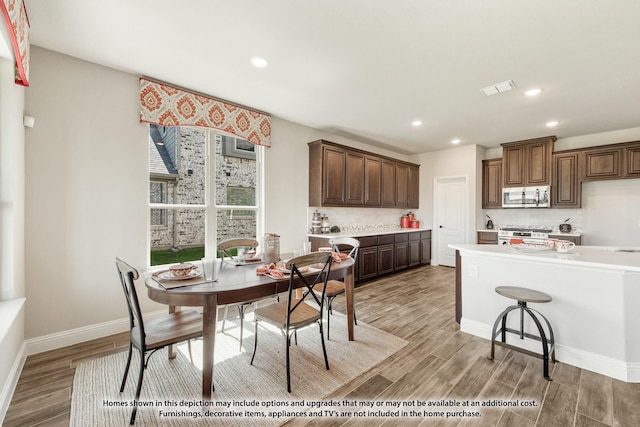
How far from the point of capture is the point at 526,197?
17.4 ft

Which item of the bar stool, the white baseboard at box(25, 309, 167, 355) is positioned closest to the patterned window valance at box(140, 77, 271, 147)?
the white baseboard at box(25, 309, 167, 355)

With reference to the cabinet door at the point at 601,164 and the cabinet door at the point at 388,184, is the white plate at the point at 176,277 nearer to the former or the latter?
the cabinet door at the point at 388,184

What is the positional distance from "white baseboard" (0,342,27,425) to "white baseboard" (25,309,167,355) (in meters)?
0.08

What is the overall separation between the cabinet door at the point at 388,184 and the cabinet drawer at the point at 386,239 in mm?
710

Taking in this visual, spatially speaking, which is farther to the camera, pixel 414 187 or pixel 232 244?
pixel 414 187

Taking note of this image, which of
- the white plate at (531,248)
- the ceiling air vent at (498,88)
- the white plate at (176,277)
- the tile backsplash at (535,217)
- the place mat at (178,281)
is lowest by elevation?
the place mat at (178,281)

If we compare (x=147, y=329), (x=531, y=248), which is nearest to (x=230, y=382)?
(x=147, y=329)

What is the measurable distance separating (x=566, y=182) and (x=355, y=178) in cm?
390

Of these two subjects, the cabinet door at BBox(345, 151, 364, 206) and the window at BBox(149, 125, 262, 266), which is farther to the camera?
the cabinet door at BBox(345, 151, 364, 206)

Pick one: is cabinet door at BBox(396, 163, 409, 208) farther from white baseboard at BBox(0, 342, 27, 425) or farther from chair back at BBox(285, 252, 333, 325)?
white baseboard at BBox(0, 342, 27, 425)

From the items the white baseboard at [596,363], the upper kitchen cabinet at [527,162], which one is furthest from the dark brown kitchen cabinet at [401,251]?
the white baseboard at [596,363]

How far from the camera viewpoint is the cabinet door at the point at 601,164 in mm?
4527

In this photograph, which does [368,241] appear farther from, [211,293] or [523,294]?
[211,293]

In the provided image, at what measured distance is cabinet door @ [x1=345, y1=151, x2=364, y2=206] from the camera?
4.86 metres
